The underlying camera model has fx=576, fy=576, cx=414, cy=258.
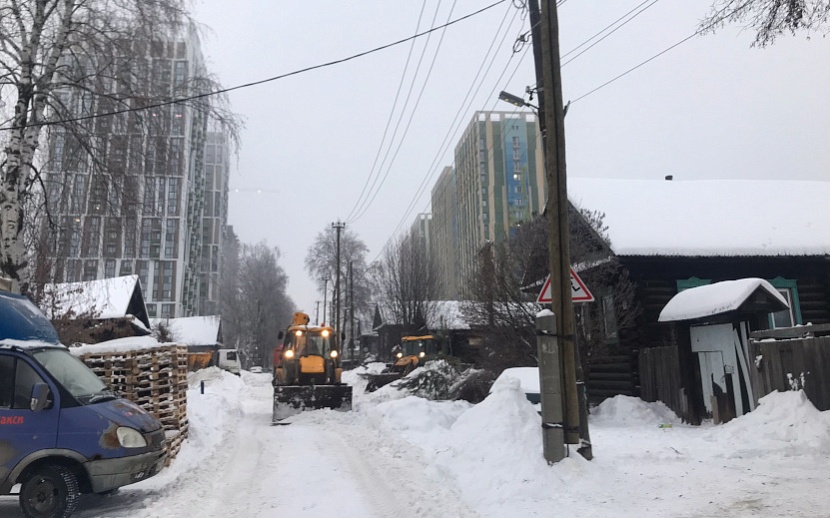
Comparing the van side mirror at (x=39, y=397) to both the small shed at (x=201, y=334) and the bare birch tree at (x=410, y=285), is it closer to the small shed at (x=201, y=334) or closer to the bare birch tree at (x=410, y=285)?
the bare birch tree at (x=410, y=285)

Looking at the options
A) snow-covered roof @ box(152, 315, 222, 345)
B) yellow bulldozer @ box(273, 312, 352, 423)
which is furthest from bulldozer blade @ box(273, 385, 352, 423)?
snow-covered roof @ box(152, 315, 222, 345)

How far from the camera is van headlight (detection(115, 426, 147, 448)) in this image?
687cm

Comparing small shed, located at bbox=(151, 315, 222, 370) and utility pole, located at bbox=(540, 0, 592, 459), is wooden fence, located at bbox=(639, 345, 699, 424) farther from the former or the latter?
small shed, located at bbox=(151, 315, 222, 370)

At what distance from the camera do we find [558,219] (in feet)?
27.2

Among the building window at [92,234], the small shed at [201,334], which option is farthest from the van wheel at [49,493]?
the small shed at [201,334]

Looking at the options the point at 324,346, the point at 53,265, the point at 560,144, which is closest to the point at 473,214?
the point at 324,346

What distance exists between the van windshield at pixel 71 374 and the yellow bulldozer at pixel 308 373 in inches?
354

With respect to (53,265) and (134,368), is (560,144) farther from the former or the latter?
(53,265)

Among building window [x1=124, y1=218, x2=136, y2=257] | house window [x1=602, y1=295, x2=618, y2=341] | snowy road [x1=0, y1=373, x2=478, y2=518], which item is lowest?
snowy road [x1=0, y1=373, x2=478, y2=518]

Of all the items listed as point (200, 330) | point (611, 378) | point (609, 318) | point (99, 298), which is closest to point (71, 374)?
point (609, 318)

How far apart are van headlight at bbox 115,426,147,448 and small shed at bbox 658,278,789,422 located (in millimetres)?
10553

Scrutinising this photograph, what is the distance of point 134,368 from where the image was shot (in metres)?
9.53

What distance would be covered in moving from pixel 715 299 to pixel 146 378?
36.4ft

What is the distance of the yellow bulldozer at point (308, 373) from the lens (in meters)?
16.8
